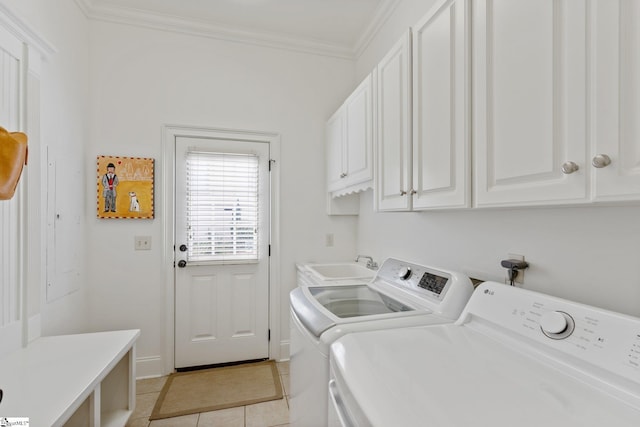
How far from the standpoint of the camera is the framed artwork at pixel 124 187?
2.31m

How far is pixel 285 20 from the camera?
2.48 m

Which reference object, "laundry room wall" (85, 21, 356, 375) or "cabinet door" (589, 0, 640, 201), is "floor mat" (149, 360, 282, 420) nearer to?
"laundry room wall" (85, 21, 356, 375)

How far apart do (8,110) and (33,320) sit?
3.57ft

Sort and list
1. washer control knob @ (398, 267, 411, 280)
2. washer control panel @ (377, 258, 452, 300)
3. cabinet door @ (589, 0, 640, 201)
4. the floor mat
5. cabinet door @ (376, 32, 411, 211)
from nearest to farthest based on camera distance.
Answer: cabinet door @ (589, 0, 640, 201)
washer control panel @ (377, 258, 452, 300)
cabinet door @ (376, 32, 411, 211)
washer control knob @ (398, 267, 411, 280)
the floor mat

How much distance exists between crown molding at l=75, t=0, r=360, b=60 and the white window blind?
1.03 m

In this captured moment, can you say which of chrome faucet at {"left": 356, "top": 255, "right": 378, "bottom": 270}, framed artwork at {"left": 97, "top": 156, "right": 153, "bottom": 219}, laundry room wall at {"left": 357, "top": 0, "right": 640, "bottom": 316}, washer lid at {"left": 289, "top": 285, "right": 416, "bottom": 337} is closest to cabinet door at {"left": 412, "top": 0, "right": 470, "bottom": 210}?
laundry room wall at {"left": 357, "top": 0, "right": 640, "bottom": 316}

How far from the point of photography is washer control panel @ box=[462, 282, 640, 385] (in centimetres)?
69

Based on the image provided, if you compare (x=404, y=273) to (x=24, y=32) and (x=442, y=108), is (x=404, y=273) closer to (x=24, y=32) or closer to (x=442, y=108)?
(x=442, y=108)

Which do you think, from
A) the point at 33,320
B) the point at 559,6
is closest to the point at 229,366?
the point at 33,320

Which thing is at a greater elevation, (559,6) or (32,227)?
(559,6)

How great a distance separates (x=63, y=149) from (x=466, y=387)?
2578 mm

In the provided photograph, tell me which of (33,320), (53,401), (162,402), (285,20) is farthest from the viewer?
(285,20)

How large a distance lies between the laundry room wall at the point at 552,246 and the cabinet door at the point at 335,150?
800 mm

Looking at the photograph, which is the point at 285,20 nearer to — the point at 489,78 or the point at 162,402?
the point at 489,78
